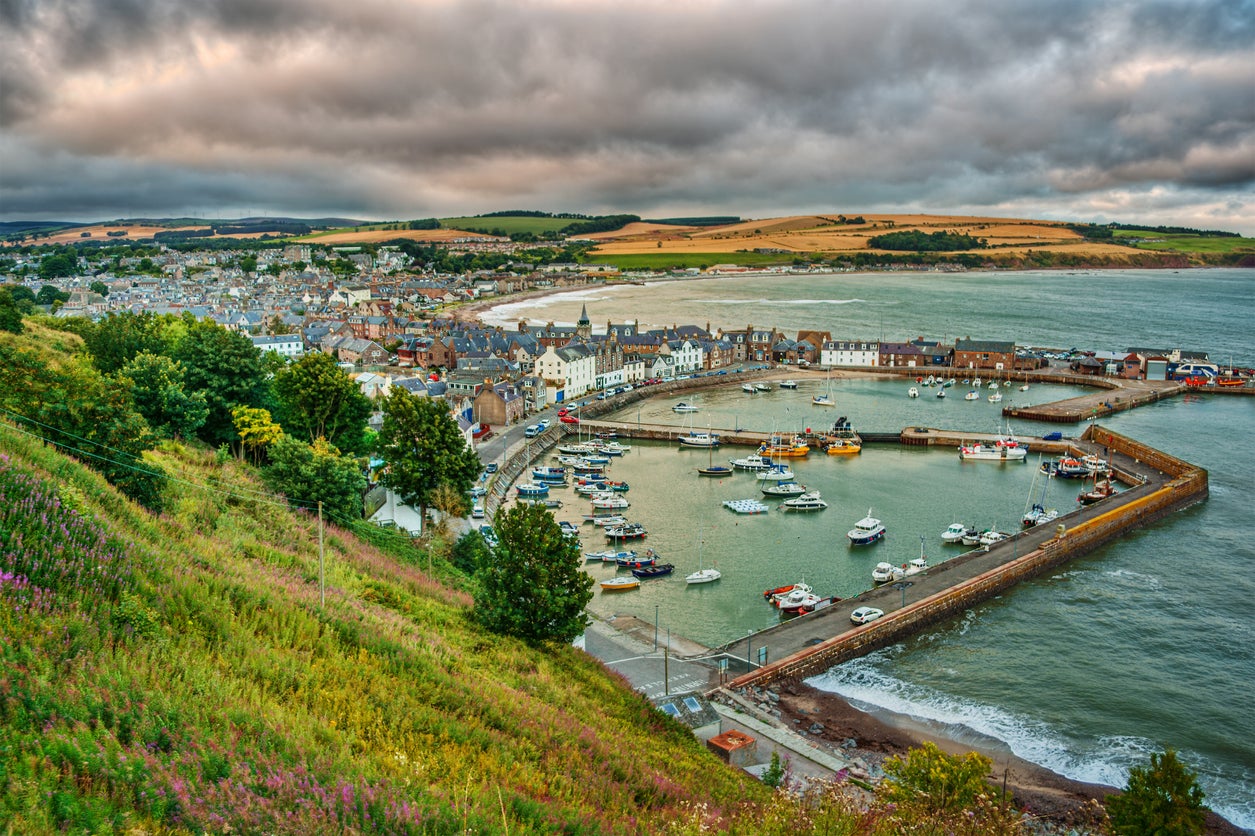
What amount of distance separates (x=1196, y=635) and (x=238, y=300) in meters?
77.0

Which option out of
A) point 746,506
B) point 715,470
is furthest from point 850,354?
point 746,506

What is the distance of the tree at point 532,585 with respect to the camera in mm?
13102

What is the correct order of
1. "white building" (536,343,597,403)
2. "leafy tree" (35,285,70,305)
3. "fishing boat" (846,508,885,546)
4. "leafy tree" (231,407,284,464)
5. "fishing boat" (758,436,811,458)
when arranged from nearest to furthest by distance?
"leafy tree" (231,407,284,464), "fishing boat" (846,508,885,546), "fishing boat" (758,436,811,458), "white building" (536,343,597,403), "leafy tree" (35,285,70,305)

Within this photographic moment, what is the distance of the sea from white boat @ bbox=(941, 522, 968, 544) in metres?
0.31

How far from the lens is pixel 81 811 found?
4.48 meters

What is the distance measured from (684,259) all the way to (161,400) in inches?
6018

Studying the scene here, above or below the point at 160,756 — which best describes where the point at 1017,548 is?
below

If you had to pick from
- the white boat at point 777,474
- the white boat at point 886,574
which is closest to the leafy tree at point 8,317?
the white boat at point 777,474

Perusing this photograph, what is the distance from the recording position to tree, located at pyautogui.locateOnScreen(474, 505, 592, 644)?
13102 millimetres

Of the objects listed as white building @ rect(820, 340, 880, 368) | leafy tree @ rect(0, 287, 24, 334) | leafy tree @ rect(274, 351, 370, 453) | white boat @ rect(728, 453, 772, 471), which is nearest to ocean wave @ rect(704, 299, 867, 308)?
white building @ rect(820, 340, 880, 368)

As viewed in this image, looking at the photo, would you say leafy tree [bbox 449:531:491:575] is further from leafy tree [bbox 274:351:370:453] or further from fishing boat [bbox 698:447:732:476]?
fishing boat [bbox 698:447:732:476]

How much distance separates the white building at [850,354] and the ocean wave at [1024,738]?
143 ft

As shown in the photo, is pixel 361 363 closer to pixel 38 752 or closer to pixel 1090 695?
pixel 1090 695

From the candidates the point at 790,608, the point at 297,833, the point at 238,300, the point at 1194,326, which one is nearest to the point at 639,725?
the point at 297,833
